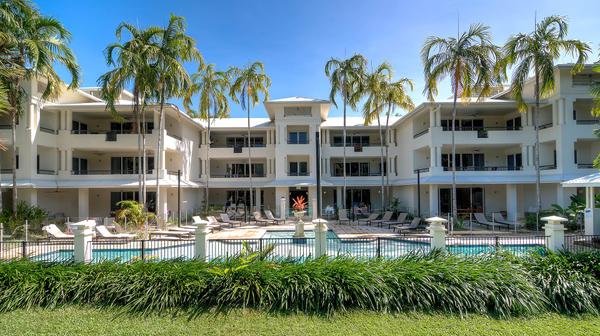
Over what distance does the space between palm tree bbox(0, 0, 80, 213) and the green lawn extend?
12.9 m

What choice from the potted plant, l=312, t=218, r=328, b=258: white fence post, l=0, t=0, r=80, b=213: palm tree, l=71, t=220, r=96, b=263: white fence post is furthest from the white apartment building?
l=71, t=220, r=96, b=263: white fence post

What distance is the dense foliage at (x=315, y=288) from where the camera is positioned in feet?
21.0

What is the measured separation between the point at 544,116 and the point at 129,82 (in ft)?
88.8

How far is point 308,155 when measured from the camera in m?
27.1

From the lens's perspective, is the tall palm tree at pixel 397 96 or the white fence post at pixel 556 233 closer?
the white fence post at pixel 556 233

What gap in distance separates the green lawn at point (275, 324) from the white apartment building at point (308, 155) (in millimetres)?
14349

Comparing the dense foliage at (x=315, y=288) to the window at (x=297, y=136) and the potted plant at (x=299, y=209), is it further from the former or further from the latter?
the window at (x=297, y=136)

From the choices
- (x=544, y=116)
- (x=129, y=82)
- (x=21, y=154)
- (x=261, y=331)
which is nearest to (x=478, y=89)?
(x=544, y=116)

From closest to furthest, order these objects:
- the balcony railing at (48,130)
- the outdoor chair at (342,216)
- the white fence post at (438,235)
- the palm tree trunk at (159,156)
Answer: the white fence post at (438,235) < the palm tree trunk at (159,156) < the balcony railing at (48,130) < the outdoor chair at (342,216)

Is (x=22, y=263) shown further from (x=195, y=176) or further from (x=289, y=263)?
(x=195, y=176)

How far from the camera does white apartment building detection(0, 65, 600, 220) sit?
66.1 feet

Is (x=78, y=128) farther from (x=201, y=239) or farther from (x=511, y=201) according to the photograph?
(x=511, y=201)

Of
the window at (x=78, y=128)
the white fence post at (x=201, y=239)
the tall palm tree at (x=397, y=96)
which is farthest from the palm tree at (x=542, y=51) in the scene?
the window at (x=78, y=128)

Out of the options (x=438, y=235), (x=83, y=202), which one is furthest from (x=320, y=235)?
(x=83, y=202)
